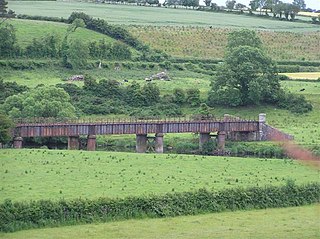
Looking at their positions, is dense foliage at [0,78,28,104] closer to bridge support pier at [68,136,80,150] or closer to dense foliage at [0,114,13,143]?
bridge support pier at [68,136,80,150]

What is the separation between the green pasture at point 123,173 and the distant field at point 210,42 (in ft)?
227

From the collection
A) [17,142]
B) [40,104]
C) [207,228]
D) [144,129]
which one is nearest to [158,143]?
[144,129]

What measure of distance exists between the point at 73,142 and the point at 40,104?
610cm

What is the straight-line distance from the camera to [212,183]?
204ft

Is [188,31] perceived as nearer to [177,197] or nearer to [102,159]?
[102,159]

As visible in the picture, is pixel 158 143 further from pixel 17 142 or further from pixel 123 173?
pixel 123 173

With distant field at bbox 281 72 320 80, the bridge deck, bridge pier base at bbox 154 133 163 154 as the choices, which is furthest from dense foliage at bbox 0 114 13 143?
distant field at bbox 281 72 320 80

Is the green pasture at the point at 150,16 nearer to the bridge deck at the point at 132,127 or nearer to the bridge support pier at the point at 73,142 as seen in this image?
the bridge deck at the point at 132,127

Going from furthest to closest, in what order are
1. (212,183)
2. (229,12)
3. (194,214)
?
(229,12), (212,183), (194,214)

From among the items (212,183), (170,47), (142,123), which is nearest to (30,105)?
(142,123)

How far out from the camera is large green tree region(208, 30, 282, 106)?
10500 cm

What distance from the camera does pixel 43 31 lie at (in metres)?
135

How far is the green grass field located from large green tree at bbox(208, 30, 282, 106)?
47.1m

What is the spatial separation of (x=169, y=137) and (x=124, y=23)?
6813cm
